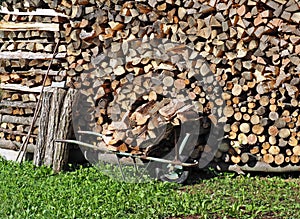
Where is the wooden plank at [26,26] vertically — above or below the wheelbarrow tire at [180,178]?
above

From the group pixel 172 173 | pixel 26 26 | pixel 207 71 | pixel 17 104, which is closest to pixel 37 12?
pixel 26 26

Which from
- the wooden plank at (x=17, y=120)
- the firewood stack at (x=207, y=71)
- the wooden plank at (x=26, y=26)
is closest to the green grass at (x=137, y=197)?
the firewood stack at (x=207, y=71)

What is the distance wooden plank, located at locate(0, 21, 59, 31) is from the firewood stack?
15.9 inches

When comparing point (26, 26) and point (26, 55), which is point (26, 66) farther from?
point (26, 26)

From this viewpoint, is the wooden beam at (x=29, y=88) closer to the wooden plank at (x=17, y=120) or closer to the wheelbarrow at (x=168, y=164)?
the wooden plank at (x=17, y=120)

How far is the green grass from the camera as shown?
17.6 feet

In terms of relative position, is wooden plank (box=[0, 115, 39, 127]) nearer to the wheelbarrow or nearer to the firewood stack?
the firewood stack

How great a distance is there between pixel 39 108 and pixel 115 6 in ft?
4.99

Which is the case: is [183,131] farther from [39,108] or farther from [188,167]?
[39,108]

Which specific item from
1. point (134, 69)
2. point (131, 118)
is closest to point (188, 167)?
point (131, 118)

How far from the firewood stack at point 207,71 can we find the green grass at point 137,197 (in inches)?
15.6

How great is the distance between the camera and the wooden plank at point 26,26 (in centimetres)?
729

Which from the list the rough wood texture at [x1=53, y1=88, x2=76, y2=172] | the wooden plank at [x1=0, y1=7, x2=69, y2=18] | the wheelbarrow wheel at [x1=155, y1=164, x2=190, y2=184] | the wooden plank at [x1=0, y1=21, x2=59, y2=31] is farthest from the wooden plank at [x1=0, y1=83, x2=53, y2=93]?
the wheelbarrow wheel at [x1=155, y1=164, x2=190, y2=184]

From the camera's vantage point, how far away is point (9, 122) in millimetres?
7781
